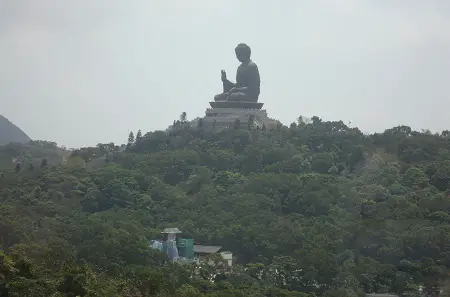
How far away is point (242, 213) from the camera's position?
1533 inches

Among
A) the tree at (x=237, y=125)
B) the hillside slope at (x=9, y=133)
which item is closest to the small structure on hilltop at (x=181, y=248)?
the tree at (x=237, y=125)

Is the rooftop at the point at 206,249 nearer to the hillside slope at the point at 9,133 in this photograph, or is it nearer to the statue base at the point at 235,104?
the statue base at the point at 235,104

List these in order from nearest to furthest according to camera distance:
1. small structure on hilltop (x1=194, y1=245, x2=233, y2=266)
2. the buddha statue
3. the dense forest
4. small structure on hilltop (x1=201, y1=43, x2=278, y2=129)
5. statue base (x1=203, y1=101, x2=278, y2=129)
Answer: the dense forest, small structure on hilltop (x1=194, y1=245, x2=233, y2=266), statue base (x1=203, y1=101, x2=278, y2=129), small structure on hilltop (x1=201, y1=43, x2=278, y2=129), the buddha statue

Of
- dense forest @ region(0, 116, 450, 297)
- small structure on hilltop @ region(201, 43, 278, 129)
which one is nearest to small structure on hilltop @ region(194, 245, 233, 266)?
dense forest @ region(0, 116, 450, 297)

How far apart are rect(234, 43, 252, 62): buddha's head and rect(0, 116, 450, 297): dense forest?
5708 millimetres

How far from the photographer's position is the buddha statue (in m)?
55.3

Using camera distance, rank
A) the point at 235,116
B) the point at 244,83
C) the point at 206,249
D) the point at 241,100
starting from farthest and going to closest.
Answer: the point at 244,83 → the point at 241,100 → the point at 235,116 → the point at 206,249

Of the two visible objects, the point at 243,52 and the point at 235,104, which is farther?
the point at 243,52

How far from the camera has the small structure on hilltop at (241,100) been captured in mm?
54438

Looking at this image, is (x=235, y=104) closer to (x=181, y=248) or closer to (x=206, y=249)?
(x=206, y=249)

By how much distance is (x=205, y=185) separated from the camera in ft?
144

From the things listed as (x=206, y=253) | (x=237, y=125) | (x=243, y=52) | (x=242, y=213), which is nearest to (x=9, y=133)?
(x=243, y=52)

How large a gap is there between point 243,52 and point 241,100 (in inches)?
130

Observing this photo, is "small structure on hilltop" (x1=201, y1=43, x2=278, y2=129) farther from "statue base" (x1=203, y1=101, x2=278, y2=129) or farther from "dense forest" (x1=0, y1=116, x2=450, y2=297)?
"dense forest" (x1=0, y1=116, x2=450, y2=297)
